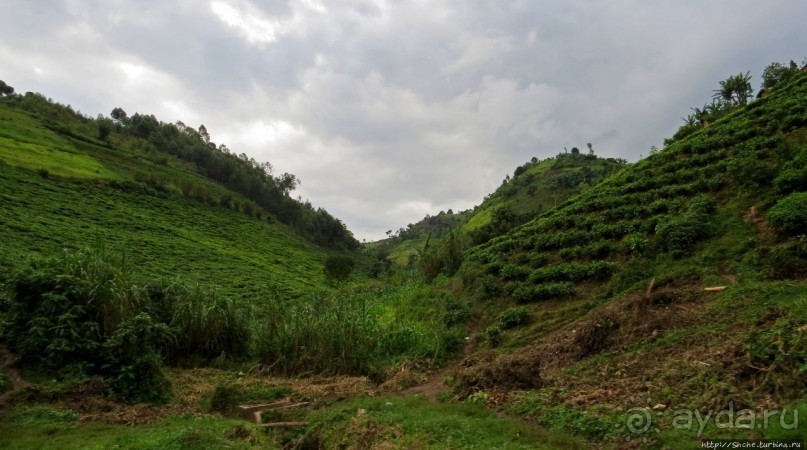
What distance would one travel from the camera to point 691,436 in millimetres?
4559

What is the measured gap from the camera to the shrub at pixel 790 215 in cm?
1036

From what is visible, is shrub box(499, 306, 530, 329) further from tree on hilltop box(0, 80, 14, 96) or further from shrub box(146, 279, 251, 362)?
tree on hilltop box(0, 80, 14, 96)

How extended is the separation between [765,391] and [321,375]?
8790mm

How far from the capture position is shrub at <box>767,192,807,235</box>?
10.4 m

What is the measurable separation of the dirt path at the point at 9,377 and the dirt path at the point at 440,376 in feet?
22.3

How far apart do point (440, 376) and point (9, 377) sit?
28.0 feet

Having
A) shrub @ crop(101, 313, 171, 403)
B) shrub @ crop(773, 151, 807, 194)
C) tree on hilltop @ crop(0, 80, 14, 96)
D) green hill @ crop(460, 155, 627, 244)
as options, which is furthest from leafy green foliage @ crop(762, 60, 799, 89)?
tree on hilltop @ crop(0, 80, 14, 96)

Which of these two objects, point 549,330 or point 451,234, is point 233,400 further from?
point 451,234

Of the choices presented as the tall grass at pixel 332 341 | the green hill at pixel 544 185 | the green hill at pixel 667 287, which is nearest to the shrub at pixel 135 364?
the tall grass at pixel 332 341

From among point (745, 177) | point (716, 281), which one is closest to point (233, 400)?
point (716, 281)

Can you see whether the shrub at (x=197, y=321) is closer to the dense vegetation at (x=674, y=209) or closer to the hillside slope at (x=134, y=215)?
the hillside slope at (x=134, y=215)

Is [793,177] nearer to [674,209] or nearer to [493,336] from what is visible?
[674,209]

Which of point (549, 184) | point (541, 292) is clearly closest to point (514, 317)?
point (541, 292)

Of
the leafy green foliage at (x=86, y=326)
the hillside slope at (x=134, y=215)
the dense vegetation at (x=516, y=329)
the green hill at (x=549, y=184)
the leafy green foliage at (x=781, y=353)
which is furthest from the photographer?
the green hill at (x=549, y=184)
